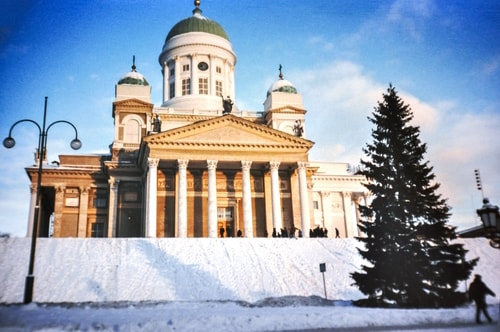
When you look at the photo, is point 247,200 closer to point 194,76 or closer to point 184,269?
point 184,269

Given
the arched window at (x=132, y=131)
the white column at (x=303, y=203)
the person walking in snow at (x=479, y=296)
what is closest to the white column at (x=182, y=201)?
the white column at (x=303, y=203)

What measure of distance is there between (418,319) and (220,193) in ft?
89.3

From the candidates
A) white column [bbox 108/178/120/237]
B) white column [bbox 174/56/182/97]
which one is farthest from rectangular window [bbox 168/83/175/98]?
white column [bbox 108/178/120/237]

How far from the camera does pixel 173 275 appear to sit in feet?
69.5

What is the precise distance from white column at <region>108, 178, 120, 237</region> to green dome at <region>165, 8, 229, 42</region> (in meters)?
20.2

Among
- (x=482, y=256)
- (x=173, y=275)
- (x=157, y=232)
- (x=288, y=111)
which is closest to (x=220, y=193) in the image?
(x=157, y=232)

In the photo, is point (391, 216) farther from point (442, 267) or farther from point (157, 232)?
point (157, 232)

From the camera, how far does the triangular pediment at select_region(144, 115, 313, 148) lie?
35625 millimetres

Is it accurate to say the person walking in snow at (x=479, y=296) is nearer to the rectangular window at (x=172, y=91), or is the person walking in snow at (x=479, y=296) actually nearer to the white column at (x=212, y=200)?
the white column at (x=212, y=200)

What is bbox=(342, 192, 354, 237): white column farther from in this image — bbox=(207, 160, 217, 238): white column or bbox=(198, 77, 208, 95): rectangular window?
bbox=(207, 160, 217, 238): white column

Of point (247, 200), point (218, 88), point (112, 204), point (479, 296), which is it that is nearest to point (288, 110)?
point (218, 88)

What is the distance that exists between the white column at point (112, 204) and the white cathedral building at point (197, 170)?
0.10m

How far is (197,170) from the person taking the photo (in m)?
38.6

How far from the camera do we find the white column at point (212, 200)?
3416 cm
